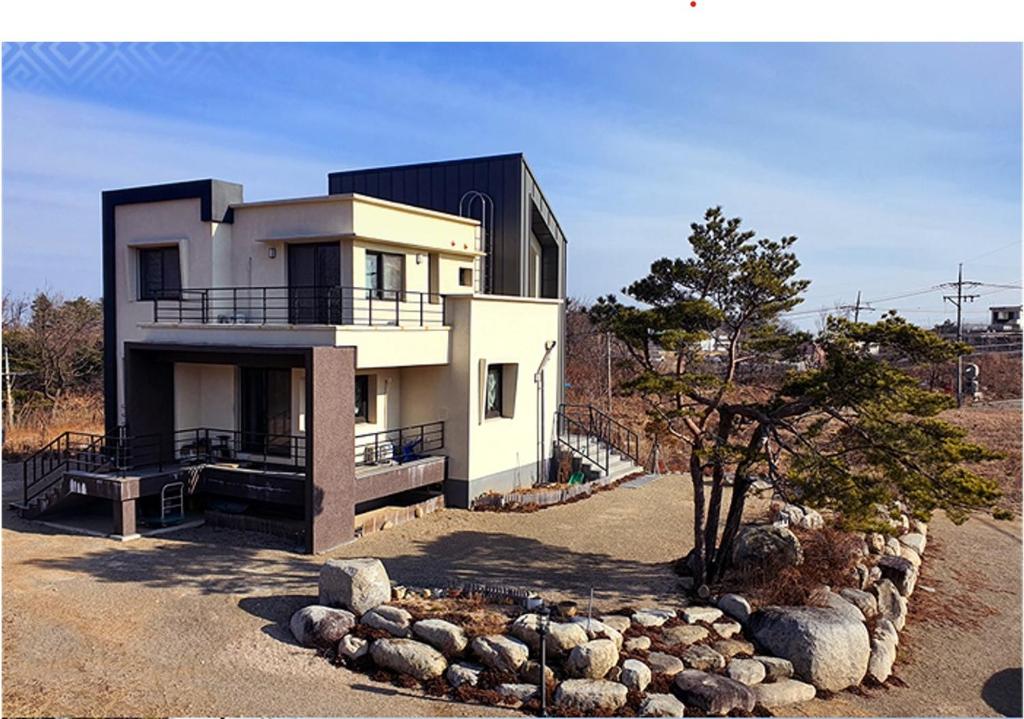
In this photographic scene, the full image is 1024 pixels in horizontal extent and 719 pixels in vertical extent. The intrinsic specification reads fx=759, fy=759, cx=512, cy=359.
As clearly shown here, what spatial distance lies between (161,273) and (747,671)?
1286 cm

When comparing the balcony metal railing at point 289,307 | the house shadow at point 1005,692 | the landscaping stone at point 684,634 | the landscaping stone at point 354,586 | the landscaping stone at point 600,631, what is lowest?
the house shadow at point 1005,692

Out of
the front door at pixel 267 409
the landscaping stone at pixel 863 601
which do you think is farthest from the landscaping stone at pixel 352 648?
the front door at pixel 267 409

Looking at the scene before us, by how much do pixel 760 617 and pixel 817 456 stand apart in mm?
1961

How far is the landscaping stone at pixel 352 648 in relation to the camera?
766cm

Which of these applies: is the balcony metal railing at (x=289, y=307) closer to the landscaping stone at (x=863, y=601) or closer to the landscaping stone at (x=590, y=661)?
the landscaping stone at (x=590, y=661)

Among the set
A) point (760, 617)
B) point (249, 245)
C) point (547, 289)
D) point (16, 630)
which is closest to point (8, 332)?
point (249, 245)

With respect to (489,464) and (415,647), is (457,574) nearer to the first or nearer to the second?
(415,647)

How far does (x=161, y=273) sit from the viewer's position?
49.4ft

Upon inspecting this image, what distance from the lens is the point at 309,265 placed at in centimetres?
1408

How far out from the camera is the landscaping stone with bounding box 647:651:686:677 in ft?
24.6

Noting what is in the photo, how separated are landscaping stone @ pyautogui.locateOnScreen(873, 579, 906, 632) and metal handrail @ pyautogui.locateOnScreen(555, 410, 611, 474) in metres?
7.33

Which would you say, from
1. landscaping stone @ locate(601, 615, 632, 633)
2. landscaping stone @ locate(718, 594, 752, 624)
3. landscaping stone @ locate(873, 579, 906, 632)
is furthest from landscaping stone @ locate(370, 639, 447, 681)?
landscaping stone @ locate(873, 579, 906, 632)

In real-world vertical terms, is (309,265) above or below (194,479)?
above

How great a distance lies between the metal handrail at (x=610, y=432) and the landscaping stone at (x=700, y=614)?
8914 millimetres
